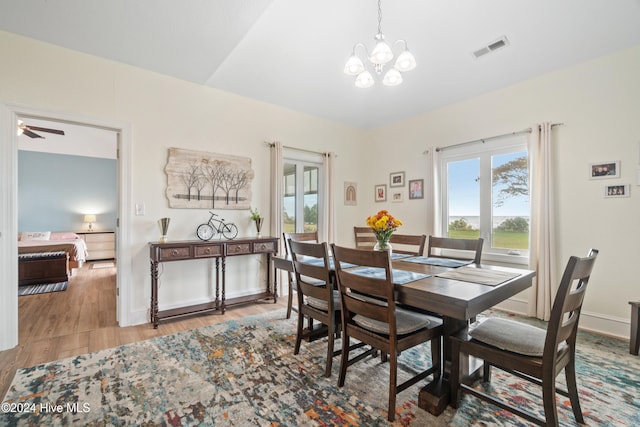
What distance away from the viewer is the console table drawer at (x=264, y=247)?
3.59m

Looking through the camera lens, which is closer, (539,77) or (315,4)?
(315,4)

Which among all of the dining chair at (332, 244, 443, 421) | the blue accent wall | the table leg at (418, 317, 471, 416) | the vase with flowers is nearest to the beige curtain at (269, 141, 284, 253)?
the vase with flowers

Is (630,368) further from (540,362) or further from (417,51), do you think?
(417,51)

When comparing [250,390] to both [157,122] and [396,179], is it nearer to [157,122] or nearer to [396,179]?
[157,122]

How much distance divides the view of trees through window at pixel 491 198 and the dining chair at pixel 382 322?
7.43 feet

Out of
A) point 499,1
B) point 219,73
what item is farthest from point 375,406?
point 219,73

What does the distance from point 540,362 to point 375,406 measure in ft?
3.01

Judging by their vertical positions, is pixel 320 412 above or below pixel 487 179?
below

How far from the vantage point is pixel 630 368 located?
2.18 m

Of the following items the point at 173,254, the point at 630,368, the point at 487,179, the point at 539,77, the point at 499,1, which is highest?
the point at 499,1

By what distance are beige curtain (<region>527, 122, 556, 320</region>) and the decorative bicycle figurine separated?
11.6 ft

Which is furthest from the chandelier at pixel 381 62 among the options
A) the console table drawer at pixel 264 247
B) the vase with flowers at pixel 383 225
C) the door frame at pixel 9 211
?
the door frame at pixel 9 211

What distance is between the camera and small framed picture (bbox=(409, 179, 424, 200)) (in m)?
Answer: 4.39

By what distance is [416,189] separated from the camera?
4.46 m
